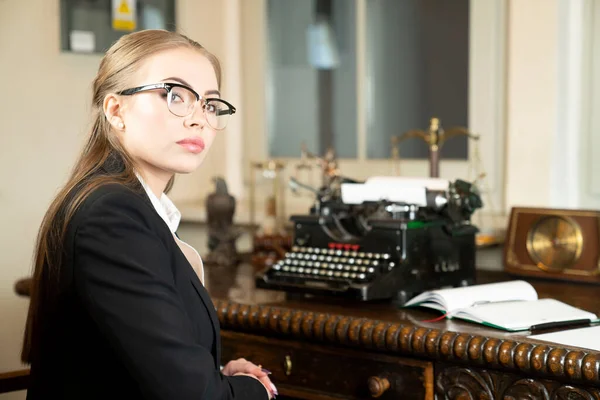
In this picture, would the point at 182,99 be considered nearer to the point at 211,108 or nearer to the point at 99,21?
the point at 211,108

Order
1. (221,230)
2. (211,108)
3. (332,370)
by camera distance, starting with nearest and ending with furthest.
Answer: (211,108) → (332,370) → (221,230)

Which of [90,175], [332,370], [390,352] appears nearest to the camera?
[90,175]

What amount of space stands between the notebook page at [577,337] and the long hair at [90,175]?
945mm

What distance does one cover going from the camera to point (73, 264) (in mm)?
1458

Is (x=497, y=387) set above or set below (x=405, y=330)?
below

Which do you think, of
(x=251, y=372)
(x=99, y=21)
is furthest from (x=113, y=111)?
(x=99, y=21)

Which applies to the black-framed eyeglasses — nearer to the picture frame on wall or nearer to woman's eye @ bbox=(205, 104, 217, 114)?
woman's eye @ bbox=(205, 104, 217, 114)

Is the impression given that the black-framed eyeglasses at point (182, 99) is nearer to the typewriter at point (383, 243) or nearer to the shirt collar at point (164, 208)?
the shirt collar at point (164, 208)

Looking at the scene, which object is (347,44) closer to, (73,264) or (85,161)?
(85,161)

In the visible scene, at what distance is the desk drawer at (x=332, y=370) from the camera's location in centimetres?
205

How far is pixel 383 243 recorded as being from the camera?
7.74ft

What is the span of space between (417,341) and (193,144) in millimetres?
717

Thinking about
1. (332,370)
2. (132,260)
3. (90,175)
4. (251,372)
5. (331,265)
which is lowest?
(332,370)

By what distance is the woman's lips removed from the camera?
1624mm
